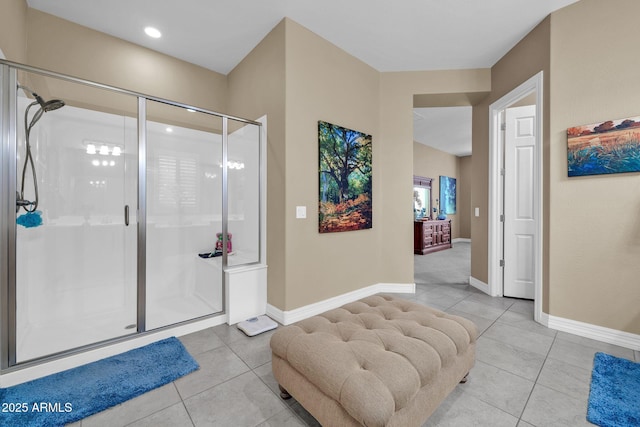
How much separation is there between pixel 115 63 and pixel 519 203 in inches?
207

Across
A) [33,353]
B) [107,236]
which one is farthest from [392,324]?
[107,236]

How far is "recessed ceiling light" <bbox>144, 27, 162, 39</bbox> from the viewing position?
112 inches

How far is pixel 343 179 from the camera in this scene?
10.2ft

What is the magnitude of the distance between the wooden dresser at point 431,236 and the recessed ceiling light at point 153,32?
246 inches

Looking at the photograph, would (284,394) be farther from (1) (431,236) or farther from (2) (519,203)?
(1) (431,236)

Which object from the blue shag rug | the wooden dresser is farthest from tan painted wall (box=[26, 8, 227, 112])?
the wooden dresser

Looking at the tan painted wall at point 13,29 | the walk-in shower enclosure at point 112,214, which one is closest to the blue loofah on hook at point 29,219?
the walk-in shower enclosure at point 112,214

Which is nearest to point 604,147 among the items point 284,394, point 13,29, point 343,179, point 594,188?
point 594,188

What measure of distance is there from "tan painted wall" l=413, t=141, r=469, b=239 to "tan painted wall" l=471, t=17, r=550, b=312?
3819 millimetres

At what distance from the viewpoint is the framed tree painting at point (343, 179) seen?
A: 9.52 feet

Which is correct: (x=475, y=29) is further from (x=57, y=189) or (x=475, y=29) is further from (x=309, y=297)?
(x=57, y=189)

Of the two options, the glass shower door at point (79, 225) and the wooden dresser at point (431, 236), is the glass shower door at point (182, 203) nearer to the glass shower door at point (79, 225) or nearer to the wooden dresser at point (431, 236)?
the glass shower door at point (79, 225)

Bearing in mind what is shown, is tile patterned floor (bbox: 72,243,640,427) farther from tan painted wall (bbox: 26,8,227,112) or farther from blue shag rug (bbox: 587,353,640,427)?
tan painted wall (bbox: 26,8,227,112)

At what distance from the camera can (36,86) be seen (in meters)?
2.45
